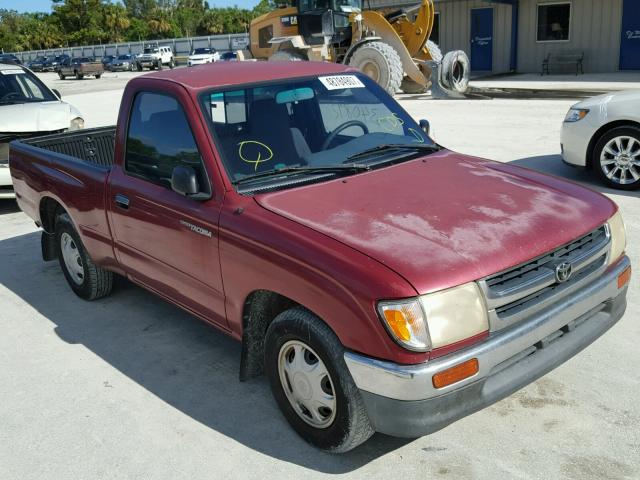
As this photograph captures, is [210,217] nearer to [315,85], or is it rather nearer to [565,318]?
[315,85]

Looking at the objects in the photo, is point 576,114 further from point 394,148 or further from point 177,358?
point 177,358

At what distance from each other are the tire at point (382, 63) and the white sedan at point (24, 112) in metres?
9.00

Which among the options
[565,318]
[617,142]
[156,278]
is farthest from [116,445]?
[617,142]

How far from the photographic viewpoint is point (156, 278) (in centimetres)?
443

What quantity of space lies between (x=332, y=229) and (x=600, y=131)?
19.1 feet

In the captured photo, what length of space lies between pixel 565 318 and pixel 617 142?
207 inches

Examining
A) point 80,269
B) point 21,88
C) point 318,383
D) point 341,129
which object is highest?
point 21,88

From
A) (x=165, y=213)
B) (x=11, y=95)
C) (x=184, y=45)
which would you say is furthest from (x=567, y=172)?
(x=184, y=45)

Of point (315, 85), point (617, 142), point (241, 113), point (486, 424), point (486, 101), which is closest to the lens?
point (486, 424)

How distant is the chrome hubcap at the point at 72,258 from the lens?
221 inches

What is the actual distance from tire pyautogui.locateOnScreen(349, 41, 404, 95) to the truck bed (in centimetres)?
1159

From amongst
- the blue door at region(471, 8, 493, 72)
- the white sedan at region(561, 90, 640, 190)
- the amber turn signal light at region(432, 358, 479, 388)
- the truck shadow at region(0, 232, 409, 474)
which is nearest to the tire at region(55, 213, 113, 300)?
the truck shadow at region(0, 232, 409, 474)

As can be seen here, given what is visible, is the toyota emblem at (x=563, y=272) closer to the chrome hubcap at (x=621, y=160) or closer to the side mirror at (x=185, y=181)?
the side mirror at (x=185, y=181)

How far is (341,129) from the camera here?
4.29m
